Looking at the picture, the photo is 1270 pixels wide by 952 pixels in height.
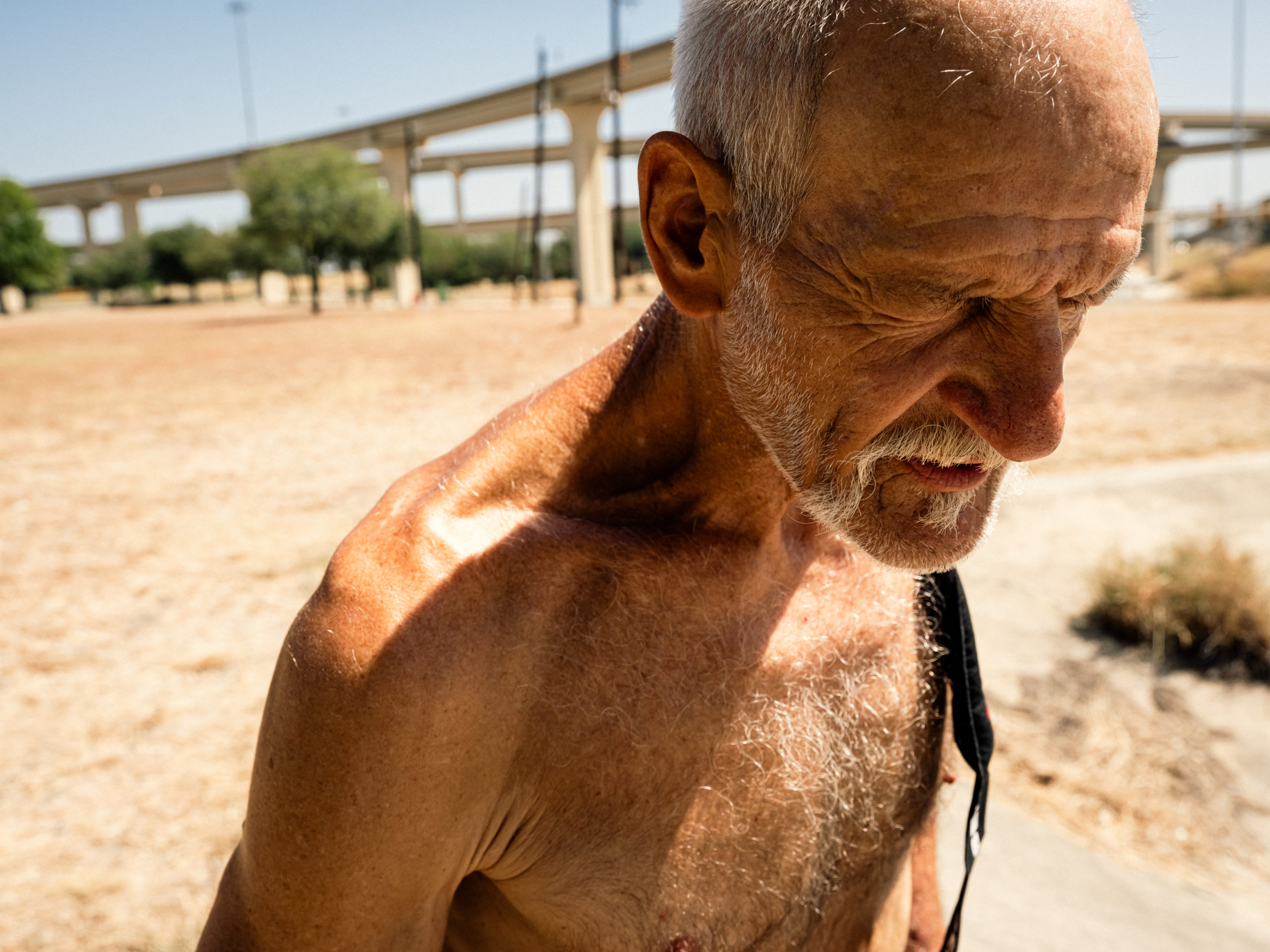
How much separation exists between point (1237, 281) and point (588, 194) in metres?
24.0

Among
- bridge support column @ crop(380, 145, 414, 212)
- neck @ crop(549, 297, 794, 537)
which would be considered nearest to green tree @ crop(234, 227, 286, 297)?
bridge support column @ crop(380, 145, 414, 212)

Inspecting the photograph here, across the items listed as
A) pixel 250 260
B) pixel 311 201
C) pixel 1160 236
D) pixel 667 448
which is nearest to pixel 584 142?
pixel 311 201

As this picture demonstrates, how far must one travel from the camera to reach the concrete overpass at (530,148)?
119 ft

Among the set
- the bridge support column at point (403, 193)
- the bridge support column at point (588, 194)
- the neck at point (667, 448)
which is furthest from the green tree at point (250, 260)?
the neck at point (667, 448)

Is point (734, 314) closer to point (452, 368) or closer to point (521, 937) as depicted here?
point (521, 937)

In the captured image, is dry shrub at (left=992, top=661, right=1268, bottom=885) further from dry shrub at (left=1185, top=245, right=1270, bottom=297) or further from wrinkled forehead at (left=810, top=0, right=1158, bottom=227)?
dry shrub at (left=1185, top=245, right=1270, bottom=297)

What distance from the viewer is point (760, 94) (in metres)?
1.11

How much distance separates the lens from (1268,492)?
21.0 feet

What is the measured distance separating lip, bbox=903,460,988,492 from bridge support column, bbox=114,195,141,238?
72.6 m

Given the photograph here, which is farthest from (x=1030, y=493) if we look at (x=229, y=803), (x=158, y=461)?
(x=158, y=461)

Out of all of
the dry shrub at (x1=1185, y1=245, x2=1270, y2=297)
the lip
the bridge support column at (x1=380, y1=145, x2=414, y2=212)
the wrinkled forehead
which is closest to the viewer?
the wrinkled forehead

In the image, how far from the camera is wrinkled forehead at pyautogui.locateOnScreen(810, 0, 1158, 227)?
987 mm

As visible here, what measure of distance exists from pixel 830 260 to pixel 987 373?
0.22 m

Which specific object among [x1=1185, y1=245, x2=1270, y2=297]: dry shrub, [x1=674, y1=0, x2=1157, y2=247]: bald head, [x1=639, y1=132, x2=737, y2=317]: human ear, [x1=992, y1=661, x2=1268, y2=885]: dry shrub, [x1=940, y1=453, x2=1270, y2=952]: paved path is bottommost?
[x1=992, y1=661, x2=1268, y2=885]: dry shrub
